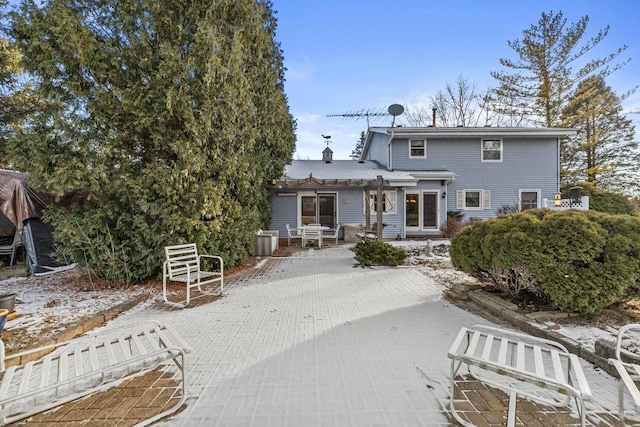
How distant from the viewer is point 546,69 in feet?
68.1

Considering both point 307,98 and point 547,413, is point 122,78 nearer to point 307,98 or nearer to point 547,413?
point 547,413

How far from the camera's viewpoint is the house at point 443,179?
13547 millimetres

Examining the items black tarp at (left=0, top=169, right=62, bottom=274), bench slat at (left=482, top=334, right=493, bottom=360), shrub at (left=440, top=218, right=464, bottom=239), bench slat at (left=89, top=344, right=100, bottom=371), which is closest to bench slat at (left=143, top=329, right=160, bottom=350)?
bench slat at (left=89, top=344, right=100, bottom=371)

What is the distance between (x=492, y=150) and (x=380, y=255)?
443 inches

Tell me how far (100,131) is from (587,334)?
810 cm

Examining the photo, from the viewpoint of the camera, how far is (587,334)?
3.23 m

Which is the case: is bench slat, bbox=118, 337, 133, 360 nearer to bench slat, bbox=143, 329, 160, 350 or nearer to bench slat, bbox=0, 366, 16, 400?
bench slat, bbox=143, 329, 160, 350

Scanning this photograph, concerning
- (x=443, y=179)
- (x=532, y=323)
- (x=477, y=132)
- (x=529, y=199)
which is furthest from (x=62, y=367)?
(x=529, y=199)

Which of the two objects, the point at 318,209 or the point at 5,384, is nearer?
the point at 5,384

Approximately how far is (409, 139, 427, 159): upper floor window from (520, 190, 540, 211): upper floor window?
5657 mm

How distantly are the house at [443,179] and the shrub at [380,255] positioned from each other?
221 inches

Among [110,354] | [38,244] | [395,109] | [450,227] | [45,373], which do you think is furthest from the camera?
[395,109]

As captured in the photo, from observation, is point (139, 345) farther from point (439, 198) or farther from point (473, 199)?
point (473, 199)

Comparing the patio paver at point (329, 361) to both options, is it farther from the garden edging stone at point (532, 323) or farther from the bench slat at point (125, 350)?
the bench slat at point (125, 350)
